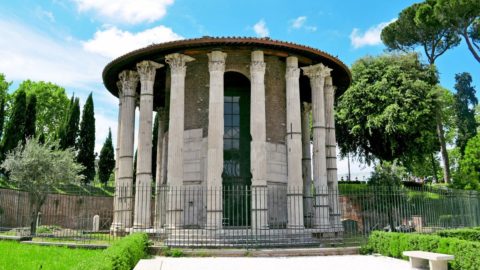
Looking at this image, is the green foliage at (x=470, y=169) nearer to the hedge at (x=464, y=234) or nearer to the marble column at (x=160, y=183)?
the hedge at (x=464, y=234)

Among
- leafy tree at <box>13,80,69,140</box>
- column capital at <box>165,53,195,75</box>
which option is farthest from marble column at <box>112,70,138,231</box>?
leafy tree at <box>13,80,69,140</box>

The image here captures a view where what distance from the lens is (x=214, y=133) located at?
15.2m

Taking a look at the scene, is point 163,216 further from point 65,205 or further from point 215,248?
point 65,205

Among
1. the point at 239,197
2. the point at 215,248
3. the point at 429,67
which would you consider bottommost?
the point at 215,248

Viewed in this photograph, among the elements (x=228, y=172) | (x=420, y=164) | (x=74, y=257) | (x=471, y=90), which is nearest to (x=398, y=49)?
(x=420, y=164)

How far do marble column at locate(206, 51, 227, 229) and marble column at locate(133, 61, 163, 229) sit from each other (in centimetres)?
255

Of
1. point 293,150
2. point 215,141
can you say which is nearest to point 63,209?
point 215,141

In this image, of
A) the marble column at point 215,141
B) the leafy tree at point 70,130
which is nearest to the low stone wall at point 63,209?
the leafy tree at point 70,130

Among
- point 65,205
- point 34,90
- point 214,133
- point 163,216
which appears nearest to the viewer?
point 214,133

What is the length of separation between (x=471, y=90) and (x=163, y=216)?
139 ft

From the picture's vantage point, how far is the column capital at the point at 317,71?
17.7m

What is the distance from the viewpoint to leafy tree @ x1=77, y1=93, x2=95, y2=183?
32875 mm

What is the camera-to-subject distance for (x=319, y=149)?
1744 centimetres

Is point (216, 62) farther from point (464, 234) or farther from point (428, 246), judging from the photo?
point (464, 234)
